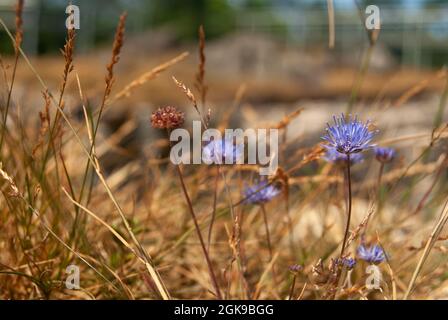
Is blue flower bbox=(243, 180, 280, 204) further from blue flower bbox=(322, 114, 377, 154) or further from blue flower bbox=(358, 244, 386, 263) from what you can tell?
blue flower bbox=(322, 114, 377, 154)

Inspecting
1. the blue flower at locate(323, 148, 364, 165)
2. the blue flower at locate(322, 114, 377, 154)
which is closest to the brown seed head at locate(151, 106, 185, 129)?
the blue flower at locate(322, 114, 377, 154)

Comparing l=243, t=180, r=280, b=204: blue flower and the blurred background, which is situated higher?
the blurred background

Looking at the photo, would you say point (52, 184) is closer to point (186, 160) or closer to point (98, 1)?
point (186, 160)

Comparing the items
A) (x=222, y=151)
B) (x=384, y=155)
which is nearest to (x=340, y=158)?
(x=384, y=155)

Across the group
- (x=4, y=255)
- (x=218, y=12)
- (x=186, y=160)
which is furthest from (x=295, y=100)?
(x=218, y=12)

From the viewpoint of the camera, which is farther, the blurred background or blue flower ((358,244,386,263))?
the blurred background

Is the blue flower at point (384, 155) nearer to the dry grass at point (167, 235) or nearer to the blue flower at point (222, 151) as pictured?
the dry grass at point (167, 235)

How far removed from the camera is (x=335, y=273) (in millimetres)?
781

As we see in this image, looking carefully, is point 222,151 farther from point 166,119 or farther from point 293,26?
point 293,26

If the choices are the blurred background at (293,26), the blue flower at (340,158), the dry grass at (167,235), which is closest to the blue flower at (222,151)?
the dry grass at (167,235)

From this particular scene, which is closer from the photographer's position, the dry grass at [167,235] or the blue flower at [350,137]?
the blue flower at [350,137]

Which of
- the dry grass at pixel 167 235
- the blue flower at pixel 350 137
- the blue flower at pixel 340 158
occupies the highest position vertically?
the blue flower at pixel 350 137

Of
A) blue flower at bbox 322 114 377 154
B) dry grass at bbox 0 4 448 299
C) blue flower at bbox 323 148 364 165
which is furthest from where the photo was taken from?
blue flower at bbox 323 148 364 165

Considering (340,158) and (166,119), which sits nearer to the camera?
(166,119)
